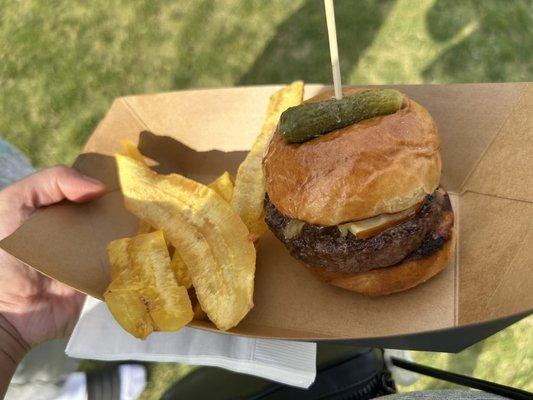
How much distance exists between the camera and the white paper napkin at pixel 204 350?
199 cm

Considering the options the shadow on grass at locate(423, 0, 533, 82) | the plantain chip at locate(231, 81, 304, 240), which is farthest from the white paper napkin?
the shadow on grass at locate(423, 0, 533, 82)

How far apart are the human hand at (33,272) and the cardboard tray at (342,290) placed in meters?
0.10

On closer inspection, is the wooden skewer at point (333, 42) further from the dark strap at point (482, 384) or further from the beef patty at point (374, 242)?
the dark strap at point (482, 384)

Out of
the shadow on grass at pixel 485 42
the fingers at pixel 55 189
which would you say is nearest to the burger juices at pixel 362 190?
the fingers at pixel 55 189

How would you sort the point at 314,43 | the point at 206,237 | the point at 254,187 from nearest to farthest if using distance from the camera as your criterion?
the point at 206,237, the point at 254,187, the point at 314,43

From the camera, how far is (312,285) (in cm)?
211

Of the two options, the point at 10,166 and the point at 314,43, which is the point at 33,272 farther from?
the point at 314,43

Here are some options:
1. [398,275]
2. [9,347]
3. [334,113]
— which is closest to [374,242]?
[398,275]

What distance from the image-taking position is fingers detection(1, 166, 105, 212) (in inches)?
84.6

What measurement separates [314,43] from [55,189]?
264 cm

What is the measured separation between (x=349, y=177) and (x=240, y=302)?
568 mm

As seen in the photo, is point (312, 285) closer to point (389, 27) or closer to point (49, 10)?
point (389, 27)

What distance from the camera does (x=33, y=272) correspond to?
229cm

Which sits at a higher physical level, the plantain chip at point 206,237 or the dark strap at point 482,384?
the plantain chip at point 206,237
